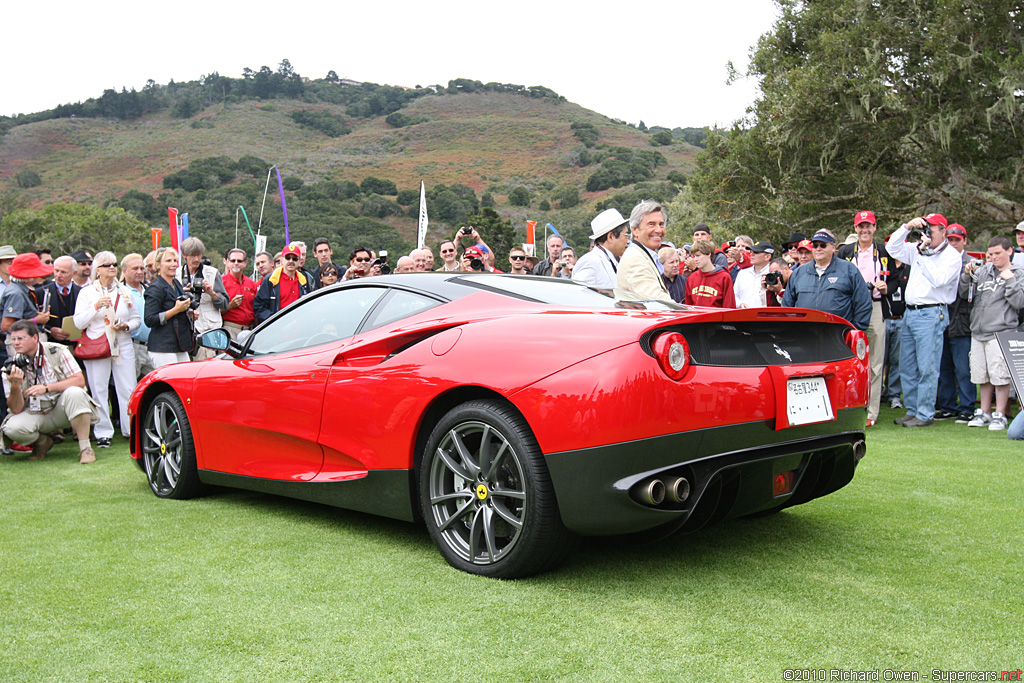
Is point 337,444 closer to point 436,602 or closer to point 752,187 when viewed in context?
point 436,602

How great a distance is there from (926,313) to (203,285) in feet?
24.7

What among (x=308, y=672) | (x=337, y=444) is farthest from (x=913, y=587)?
(x=337, y=444)

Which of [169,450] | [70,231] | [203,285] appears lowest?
[169,450]

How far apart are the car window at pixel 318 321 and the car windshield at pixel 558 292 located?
0.60 metres

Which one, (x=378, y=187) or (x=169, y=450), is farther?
(x=378, y=187)

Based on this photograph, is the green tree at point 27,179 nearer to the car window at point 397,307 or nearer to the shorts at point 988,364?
the shorts at point 988,364

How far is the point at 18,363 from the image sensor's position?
283 inches

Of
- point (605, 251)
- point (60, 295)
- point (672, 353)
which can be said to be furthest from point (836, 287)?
point (60, 295)

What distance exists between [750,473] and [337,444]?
6.45 ft

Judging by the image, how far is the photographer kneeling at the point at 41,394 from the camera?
711cm

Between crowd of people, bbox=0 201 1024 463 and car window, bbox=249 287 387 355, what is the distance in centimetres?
274

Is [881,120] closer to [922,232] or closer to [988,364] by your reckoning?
[922,232]

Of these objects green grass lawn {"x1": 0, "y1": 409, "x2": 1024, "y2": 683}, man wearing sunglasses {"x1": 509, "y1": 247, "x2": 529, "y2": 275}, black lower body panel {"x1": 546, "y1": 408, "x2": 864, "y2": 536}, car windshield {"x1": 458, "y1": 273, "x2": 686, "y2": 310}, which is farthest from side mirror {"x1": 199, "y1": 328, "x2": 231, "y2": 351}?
man wearing sunglasses {"x1": 509, "y1": 247, "x2": 529, "y2": 275}

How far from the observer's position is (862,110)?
18.3 metres
